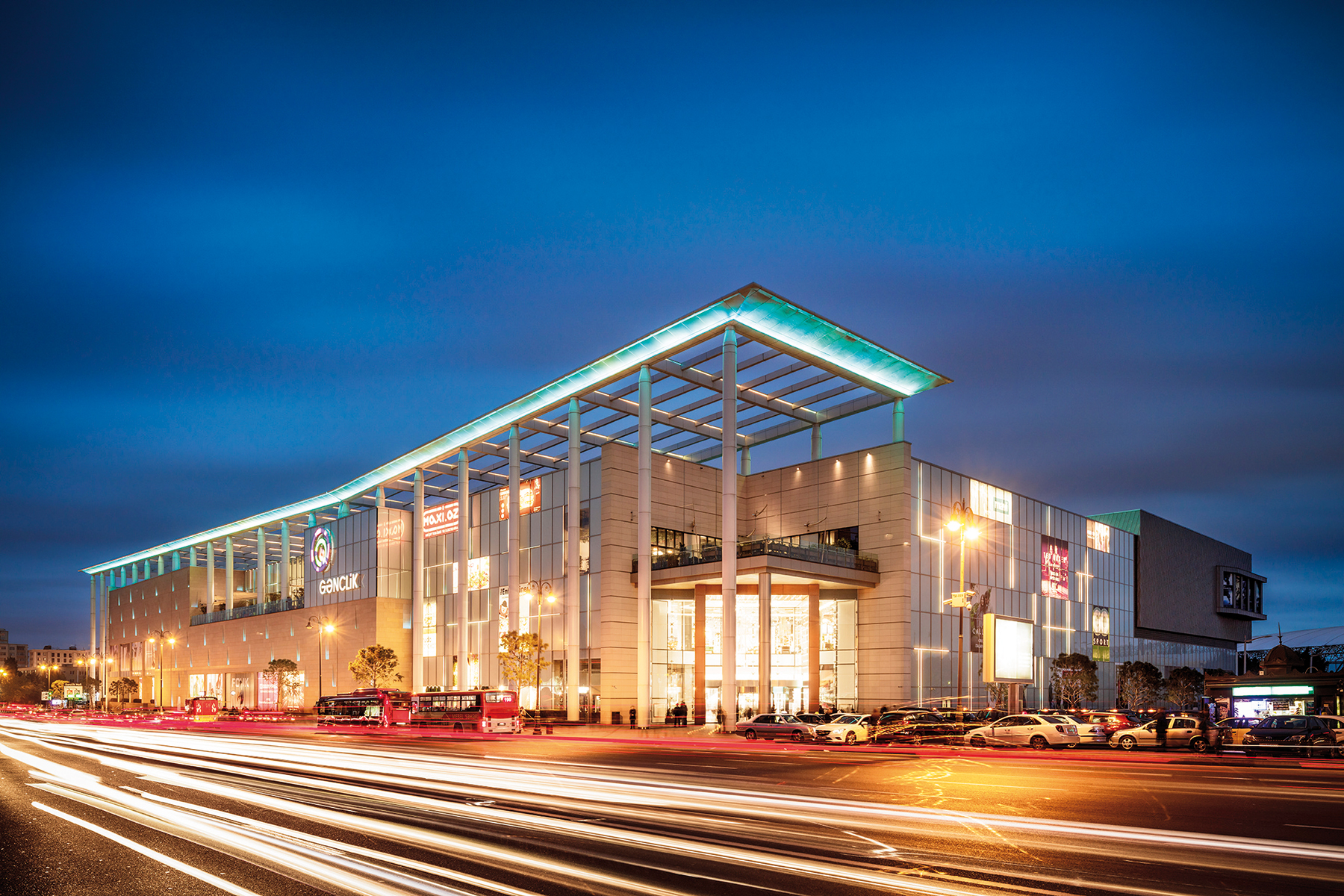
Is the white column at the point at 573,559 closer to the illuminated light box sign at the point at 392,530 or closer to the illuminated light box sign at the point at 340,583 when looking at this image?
the illuminated light box sign at the point at 392,530

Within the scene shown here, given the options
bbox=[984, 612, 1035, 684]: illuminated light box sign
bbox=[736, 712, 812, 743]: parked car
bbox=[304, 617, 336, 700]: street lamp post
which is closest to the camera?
bbox=[736, 712, 812, 743]: parked car

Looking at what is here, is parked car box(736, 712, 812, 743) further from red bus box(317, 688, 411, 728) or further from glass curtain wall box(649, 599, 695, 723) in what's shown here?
red bus box(317, 688, 411, 728)

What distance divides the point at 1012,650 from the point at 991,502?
1938cm

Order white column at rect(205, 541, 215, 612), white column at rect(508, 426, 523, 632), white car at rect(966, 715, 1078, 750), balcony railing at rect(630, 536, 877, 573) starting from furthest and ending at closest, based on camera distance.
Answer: white column at rect(205, 541, 215, 612), white column at rect(508, 426, 523, 632), balcony railing at rect(630, 536, 877, 573), white car at rect(966, 715, 1078, 750)

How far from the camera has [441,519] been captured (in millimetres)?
82125

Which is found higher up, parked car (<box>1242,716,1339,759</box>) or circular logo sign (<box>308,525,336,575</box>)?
circular logo sign (<box>308,525,336,575</box>)

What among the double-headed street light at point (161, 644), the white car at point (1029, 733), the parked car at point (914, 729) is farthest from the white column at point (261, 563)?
the white car at point (1029, 733)

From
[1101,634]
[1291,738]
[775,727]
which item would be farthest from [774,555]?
[1101,634]

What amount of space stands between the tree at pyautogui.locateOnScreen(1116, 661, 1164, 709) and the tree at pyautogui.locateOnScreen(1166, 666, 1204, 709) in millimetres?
10104

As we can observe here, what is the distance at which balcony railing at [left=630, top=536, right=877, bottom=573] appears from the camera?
5756 cm

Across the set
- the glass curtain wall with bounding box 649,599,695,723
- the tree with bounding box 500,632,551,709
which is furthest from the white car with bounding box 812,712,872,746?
the tree with bounding box 500,632,551,709

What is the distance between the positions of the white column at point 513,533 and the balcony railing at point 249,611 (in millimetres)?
38058

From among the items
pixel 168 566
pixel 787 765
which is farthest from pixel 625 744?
pixel 168 566

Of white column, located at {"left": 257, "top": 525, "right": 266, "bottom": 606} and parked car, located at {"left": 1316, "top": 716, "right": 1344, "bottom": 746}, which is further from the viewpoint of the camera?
white column, located at {"left": 257, "top": 525, "right": 266, "bottom": 606}
